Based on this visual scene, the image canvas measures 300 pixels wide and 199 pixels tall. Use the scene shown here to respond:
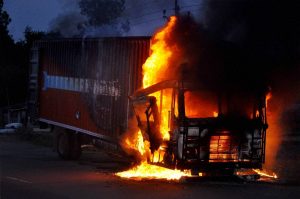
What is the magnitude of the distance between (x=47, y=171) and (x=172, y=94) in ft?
14.0

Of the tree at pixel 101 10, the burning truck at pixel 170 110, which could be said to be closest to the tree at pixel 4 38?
the tree at pixel 101 10

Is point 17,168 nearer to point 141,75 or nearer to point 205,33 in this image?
point 141,75

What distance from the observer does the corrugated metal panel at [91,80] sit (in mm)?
14234

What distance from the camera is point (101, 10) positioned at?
2591 centimetres

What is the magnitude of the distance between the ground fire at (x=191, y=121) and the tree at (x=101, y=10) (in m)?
12.5

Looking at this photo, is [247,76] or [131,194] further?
[247,76]

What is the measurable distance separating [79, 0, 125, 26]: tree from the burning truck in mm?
9255

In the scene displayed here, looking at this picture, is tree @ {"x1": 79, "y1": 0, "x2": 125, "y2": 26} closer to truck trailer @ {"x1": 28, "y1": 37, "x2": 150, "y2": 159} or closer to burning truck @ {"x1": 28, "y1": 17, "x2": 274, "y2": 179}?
truck trailer @ {"x1": 28, "y1": 37, "x2": 150, "y2": 159}

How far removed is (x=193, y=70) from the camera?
11906 millimetres

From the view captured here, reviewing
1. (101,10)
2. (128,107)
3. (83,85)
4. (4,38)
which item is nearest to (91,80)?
(83,85)

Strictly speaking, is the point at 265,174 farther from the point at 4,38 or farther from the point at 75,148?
the point at 4,38

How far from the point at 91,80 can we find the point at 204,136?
521 centimetres

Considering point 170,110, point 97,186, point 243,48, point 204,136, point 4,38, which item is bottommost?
point 97,186

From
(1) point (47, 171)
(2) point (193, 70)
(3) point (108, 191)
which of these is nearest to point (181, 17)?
(2) point (193, 70)
